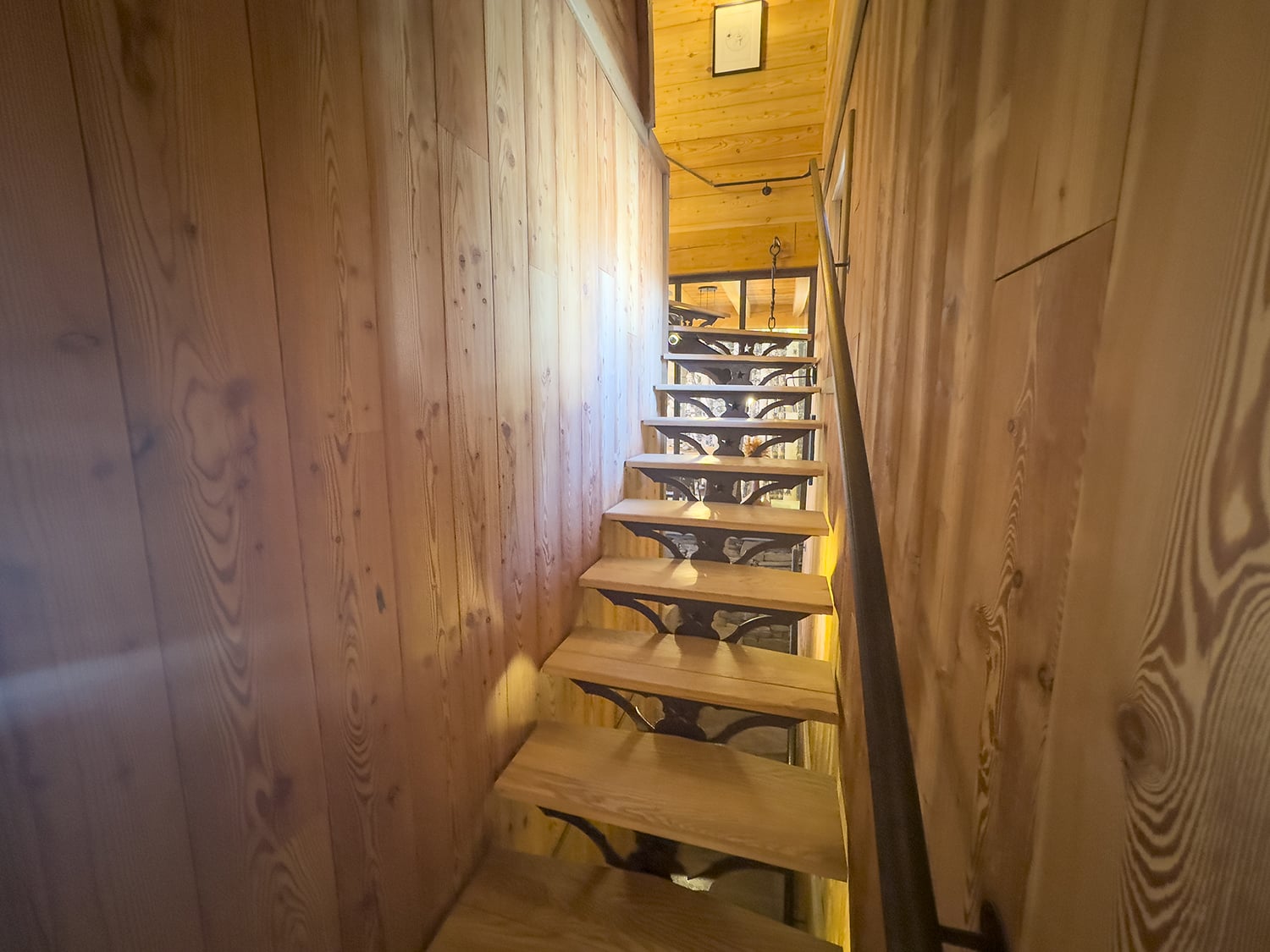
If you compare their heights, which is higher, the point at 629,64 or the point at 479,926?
the point at 629,64

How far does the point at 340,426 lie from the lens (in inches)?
34.9

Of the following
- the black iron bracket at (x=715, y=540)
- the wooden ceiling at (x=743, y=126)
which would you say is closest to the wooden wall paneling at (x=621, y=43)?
the wooden ceiling at (x=743, y=126)

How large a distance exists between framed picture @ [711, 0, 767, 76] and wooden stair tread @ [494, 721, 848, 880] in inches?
179

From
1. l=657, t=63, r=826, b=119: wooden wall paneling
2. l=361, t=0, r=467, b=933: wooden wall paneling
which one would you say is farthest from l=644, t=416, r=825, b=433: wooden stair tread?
l=657, t=63, r=826, b=119: wooden wall paneling

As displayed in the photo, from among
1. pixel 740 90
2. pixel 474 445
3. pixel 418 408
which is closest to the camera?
pixel 418 408

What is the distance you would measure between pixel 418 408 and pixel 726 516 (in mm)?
1336

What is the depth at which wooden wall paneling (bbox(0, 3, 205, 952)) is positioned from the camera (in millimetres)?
503

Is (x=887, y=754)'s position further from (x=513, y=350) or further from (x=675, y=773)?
(x=513, y=350)

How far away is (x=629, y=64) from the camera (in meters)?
2.45

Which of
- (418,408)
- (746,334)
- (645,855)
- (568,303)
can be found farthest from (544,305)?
(746,334)

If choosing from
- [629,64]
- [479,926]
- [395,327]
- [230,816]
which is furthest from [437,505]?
[629,64]

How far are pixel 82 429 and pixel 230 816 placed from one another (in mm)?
565

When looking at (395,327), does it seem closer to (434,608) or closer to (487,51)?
(434,608)

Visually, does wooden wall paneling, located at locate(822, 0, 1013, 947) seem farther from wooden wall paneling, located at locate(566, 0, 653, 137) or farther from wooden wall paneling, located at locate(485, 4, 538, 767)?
wooden wall paneling, located at locate(566, 0, 653, 137)
